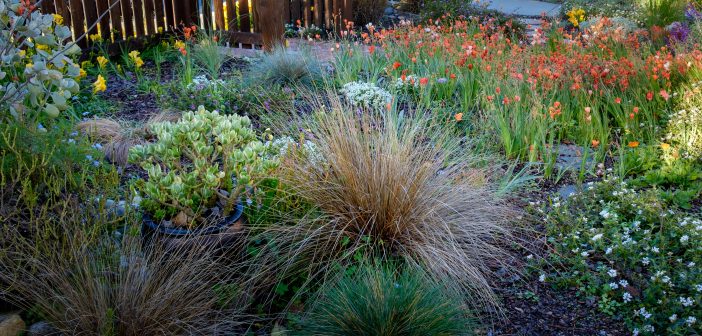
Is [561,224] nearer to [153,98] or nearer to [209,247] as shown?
[209,247]

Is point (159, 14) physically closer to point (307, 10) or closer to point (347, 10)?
point (307, 10)

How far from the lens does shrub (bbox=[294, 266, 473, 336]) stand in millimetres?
2363

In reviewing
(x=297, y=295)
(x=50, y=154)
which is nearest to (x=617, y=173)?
(x=297, y=295)

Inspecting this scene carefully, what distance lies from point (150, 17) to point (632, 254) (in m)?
5.85

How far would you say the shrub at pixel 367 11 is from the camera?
9984 mm

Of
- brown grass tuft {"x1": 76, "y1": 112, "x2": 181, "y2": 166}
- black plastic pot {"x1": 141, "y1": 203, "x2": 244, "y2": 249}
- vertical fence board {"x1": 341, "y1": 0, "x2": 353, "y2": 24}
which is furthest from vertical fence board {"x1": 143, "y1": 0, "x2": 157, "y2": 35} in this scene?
black plastic pot {"x1": 141, "y1": 203, "x2": 244, "y2": 249}

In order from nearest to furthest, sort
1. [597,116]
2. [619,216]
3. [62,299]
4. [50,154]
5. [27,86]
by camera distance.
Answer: [62,299], [50,154], [27,86], [619,216], [597,116]

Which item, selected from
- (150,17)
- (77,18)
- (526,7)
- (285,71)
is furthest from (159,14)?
(526,7)

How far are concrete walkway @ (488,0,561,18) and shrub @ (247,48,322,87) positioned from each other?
6.27 m

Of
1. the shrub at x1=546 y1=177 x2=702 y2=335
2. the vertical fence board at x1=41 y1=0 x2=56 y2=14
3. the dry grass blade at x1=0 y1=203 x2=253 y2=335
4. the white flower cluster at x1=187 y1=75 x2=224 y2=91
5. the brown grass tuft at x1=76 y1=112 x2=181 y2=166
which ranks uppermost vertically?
the vertical fence board at x1=41 y1=0 x2=56 y2=14

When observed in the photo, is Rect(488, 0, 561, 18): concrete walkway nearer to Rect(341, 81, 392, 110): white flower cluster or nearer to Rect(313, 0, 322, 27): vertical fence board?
Rect(313, 0, 322, 27): vertical fence board

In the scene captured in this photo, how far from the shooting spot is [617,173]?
4207 mm

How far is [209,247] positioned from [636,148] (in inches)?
116

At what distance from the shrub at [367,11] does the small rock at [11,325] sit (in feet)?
26.2
